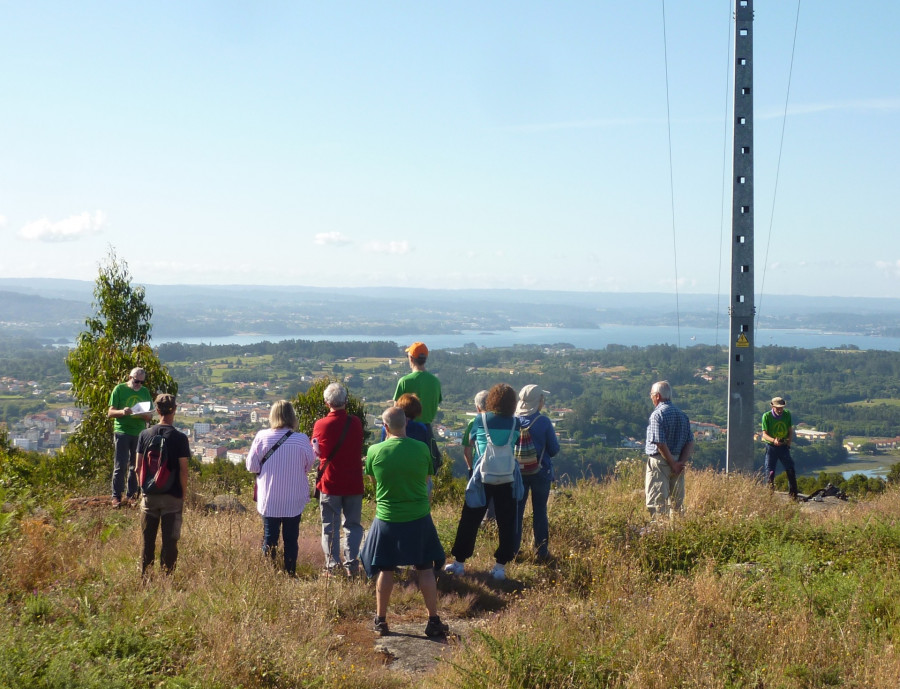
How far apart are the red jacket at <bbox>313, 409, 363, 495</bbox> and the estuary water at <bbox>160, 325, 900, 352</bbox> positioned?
60.9m

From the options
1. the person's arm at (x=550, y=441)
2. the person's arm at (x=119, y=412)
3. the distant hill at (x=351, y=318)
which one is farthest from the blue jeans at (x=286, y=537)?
the distant hill at (x=351, y=318)

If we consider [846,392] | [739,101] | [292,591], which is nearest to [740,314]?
[739,101]

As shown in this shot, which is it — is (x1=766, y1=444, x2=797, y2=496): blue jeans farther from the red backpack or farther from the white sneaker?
the red backpack

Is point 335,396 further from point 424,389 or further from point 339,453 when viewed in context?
point 424,389

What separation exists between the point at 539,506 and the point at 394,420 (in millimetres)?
2087

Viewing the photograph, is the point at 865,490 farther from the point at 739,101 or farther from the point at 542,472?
the point at 542,472

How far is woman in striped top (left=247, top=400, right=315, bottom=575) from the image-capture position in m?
6.09

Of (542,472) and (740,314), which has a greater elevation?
(740,314)

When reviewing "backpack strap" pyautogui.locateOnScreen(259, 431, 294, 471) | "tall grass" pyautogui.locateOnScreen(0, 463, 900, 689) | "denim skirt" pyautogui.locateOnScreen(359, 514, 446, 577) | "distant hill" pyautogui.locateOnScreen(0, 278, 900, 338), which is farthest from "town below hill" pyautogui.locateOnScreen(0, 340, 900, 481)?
"distant hill" pyautogui.locateOnScreen(0, 278, 900, 338)

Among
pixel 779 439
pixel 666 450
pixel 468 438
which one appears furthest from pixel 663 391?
pixel 779 439

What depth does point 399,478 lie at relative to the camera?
5.23 meters

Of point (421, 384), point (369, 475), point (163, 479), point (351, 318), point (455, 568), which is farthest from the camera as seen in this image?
point (351, 318)

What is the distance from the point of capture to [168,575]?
228 inches

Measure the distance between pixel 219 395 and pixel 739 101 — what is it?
45.3m
